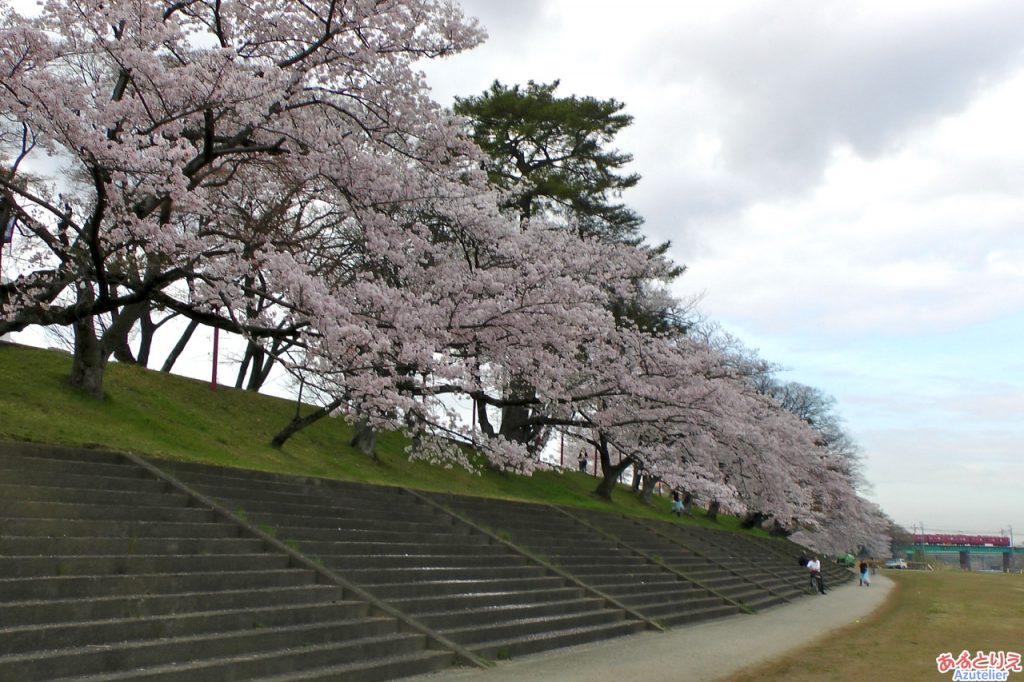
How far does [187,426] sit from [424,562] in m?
7.92

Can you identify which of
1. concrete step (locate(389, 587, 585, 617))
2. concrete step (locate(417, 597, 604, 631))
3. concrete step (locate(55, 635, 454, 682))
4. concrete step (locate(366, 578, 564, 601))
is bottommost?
concrete step (locate(55, 635, 454, 682))

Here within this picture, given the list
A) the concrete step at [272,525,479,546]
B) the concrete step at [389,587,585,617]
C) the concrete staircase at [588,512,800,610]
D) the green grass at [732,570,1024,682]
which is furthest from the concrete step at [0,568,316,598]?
the concrete staircase at [588,512,800,610]

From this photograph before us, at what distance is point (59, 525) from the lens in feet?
27.3

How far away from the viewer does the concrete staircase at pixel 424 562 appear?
10812 mm

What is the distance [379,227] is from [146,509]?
6.27 m

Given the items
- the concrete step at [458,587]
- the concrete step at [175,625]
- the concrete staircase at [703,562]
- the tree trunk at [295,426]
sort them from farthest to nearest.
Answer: the concrete staircase at [703,562] < the tree trunk at [295,426] < the concrete step at [458,587] < the concrete step at [175,625]

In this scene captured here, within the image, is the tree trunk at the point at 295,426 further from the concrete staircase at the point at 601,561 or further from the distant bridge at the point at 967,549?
the distant bridge at the point at 967,549

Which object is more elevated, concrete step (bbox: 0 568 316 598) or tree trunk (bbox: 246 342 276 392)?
tree trunk (bbox: 246 342 276 392)

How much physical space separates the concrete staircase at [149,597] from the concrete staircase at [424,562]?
0.87m

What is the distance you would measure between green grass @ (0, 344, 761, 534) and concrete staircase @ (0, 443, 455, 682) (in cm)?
217

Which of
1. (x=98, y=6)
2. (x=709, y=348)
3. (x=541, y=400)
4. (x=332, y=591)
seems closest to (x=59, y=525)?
(x=332, y=591)

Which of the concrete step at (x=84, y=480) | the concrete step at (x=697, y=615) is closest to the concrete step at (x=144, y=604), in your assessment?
the concrete step at (x=84, y=480)

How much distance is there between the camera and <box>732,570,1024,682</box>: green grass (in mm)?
10523

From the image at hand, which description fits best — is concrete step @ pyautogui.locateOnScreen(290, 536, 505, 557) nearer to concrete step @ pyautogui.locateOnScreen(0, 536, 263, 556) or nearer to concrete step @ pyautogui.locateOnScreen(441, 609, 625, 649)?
concrete step @ pyautogui.locateOnScreen(0, 536, 263, 556)
